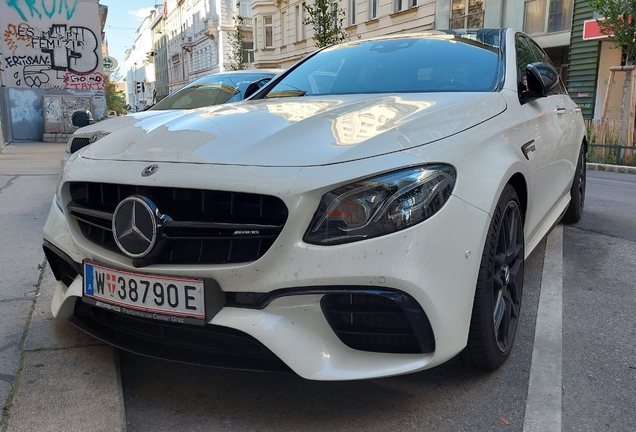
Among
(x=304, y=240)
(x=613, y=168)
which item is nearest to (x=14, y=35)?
(x=613, y=168)

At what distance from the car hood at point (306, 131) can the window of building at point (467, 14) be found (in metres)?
16.7

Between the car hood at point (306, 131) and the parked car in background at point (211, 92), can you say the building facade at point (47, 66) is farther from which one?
the car hood at point (306, 131)

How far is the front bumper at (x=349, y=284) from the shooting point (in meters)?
1.78

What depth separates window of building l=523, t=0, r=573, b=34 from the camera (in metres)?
16.0

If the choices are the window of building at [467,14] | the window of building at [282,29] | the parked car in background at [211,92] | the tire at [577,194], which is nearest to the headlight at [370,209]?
the tire at [577,194]

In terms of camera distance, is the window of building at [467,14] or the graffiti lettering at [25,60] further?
the window of building at [467,14]

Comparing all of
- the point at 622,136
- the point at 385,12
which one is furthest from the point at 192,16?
the point at 622,136

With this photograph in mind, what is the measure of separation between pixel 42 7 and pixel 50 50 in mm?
1271

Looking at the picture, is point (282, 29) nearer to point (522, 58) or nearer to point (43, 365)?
point (522, 58)

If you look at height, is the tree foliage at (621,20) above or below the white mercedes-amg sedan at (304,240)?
above

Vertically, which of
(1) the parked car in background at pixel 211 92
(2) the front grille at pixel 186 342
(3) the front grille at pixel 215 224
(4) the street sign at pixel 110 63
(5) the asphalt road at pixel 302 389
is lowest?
(5) the asphalt road at pixel 302 389

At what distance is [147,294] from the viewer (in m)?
1.97

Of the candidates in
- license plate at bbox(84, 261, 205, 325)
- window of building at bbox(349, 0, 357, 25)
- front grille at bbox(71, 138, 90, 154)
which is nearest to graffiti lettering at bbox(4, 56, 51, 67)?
window of building at bbox(349, 0, 357, 25)

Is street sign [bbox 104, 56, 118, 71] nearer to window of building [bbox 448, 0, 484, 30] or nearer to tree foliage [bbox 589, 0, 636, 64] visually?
window of building [bbox 448, 0, 484, 30]
